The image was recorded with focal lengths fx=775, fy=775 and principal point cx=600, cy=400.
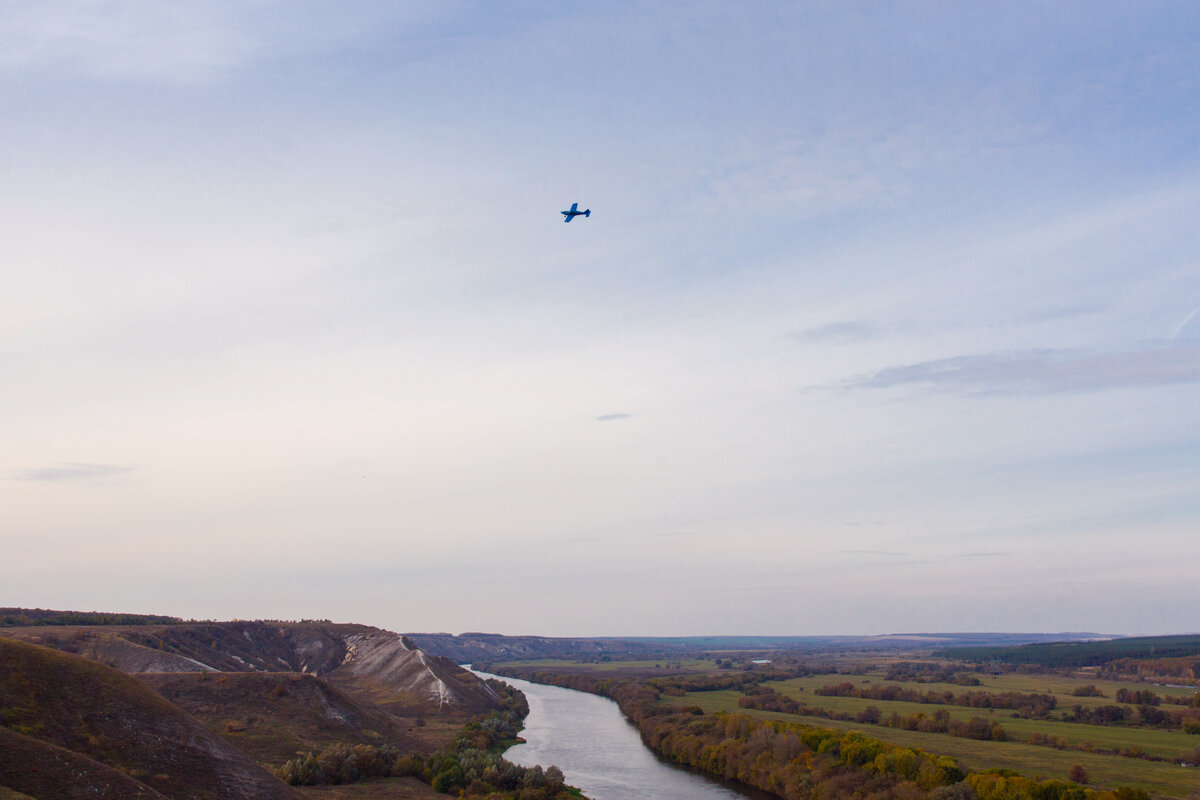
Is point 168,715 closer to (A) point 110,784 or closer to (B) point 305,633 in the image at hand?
(A) point 110,784

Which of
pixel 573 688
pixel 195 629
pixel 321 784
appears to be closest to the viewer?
pixel 321 784

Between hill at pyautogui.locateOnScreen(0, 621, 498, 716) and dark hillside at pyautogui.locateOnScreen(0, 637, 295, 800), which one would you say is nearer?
dark hillside at pyautogui.locateOnScreen(0, 637, 295, 800)

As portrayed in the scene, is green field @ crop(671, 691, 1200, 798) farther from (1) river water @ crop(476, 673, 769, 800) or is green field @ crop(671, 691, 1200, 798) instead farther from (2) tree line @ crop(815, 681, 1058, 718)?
(2) tree line @ crop(815, 681, 1058, 718)

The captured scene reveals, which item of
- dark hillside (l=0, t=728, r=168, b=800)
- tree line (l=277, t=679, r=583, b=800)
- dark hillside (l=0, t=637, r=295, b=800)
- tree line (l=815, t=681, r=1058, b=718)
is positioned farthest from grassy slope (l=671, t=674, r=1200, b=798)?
dark hillside (l=0, t=728, r=168, b=800)

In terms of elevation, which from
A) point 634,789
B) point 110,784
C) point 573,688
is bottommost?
point 573,688

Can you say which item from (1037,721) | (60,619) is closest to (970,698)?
(1037,721)

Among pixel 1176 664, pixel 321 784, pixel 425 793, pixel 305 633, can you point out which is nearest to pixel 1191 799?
pixel 425 793

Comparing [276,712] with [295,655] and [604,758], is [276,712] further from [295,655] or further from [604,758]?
[295,655]
